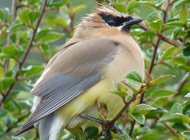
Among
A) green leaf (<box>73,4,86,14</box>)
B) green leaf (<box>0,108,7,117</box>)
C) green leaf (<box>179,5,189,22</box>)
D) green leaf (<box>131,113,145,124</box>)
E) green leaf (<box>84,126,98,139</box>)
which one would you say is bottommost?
green leaf (<box>0,108,7,117</box>)

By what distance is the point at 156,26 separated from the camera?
3.08m

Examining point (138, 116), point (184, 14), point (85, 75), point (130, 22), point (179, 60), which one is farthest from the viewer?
point (130, 22)

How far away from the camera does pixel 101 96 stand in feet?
11.0

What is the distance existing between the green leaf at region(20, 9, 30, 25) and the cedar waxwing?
41 centimetres

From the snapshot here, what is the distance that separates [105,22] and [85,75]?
2.48ft

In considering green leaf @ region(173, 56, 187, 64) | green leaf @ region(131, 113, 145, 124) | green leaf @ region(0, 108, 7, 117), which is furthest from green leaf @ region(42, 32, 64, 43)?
green leaf @ region(131, 113, 145, 124)

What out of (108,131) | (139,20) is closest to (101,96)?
(108,131)

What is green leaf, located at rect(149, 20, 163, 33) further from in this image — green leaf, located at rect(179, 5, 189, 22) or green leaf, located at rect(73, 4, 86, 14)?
green leaf, located at rect(73, 4, 86, 14)

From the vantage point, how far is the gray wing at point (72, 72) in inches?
136

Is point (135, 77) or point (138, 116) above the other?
point (135, 77)

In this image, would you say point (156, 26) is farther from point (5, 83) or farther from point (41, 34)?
point (5, 83)

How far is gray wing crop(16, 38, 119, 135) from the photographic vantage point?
3.44 metres

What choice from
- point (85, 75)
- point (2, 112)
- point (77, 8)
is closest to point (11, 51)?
point (2, 112)

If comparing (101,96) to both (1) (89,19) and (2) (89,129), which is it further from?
(1) (89,19)
